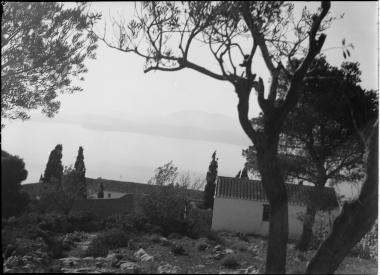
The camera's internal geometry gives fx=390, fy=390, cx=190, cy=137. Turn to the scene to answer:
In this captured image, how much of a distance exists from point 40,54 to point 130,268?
121 inches

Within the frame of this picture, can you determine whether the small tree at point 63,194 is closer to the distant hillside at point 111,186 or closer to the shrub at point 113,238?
the distant hillside at point 111,186

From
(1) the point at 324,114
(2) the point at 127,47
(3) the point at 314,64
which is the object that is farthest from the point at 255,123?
(2) the point at 127,47

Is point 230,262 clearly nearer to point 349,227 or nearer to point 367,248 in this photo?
point 349,227

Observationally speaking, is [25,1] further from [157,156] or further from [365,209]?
[365,209]

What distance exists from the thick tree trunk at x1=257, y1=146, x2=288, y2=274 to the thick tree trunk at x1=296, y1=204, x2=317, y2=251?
8.44ft

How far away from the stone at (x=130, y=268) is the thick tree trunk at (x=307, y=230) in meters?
3.53

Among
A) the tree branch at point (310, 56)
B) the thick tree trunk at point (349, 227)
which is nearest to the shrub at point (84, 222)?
the thick tree trunk at point (349, 227)

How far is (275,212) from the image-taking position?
490 centimetres

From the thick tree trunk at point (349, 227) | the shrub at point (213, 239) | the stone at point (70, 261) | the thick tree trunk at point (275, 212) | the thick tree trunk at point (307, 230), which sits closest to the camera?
the stone at point (70, 261)

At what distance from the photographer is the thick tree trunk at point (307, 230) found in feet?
24.3

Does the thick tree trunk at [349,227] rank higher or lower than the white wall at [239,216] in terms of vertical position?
higher

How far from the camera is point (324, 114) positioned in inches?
322

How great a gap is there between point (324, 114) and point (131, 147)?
469 centimetres

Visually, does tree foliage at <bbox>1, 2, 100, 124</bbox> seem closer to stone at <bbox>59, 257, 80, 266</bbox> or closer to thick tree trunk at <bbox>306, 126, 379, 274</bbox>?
stone at <bbox>59, 257, 80, 266</bbox>
